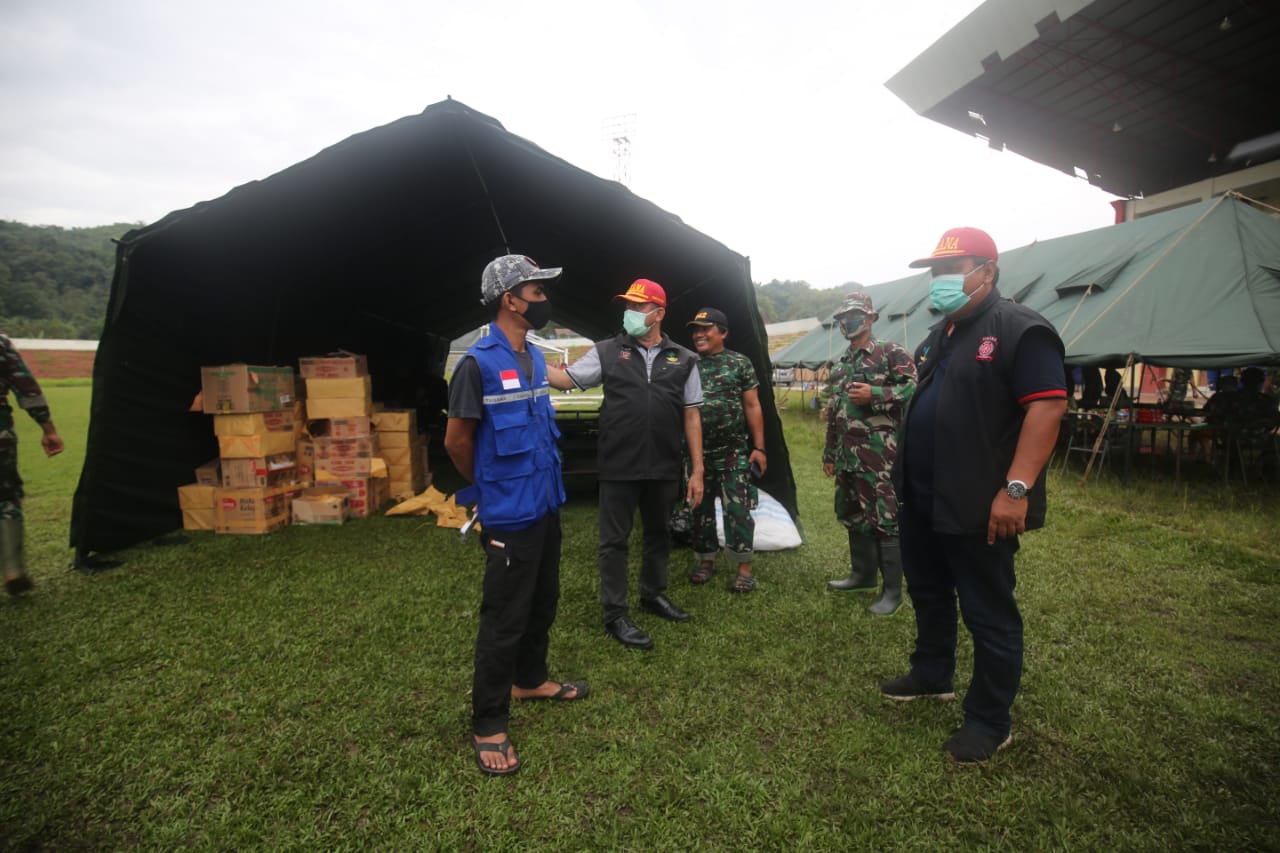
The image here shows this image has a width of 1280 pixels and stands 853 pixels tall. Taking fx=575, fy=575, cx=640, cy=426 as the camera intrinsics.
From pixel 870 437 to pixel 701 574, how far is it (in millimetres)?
1554

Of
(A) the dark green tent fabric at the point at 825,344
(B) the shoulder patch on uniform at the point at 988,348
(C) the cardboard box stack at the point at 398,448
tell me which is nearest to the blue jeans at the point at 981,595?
(B) the shoulder patch on uniform at the point at 988,348

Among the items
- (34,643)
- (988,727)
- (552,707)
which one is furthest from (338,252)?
(988,727)

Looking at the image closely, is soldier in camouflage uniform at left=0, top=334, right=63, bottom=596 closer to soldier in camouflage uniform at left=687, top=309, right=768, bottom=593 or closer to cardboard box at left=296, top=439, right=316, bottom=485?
cardboard box at left=296, top=439, right=316, bottom=485

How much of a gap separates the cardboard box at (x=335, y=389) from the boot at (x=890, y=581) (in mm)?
5273

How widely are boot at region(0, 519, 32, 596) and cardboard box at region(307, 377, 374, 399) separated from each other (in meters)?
2.59

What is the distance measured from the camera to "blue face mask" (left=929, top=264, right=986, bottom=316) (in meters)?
2.29

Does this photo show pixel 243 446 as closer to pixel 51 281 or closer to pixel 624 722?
pixel 624 722

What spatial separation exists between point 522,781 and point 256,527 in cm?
441

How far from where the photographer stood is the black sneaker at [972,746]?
2.29 meters

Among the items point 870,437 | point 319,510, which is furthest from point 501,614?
point 319,510

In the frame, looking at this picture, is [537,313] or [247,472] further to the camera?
[247,472]

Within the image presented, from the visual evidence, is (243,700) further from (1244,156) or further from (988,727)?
(1244,156)

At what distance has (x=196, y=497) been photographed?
535cm

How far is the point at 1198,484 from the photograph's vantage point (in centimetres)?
688
